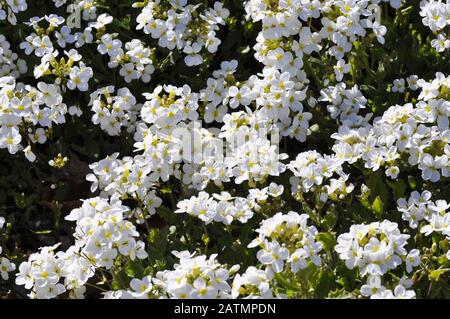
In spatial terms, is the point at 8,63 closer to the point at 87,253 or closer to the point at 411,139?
the point at 87,253

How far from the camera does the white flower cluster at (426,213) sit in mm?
4383

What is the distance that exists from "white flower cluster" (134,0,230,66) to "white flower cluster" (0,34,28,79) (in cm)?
82

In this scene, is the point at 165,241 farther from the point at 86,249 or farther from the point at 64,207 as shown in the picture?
the point at 64,207

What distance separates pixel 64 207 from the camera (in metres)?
5.59

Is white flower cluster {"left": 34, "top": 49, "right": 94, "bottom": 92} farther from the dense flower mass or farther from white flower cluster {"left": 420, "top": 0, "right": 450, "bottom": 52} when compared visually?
white flower cluster {"left": 420, "top": 0, "right": 450, "bottom": 52}

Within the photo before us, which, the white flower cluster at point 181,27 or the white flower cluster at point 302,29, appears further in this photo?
the white flower cluster at point 181,27

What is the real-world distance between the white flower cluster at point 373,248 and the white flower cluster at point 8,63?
8.54ft

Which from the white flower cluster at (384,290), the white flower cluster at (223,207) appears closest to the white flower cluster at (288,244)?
the white flower cluster at (384,290)

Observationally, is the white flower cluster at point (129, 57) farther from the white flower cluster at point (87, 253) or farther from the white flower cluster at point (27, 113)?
the white flower cluster at point (87, 253)

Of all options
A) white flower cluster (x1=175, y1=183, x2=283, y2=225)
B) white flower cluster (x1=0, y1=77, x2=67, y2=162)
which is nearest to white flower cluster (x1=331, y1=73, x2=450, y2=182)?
white flower cluster (x1=175, y1=183, x2=283, y2=225)

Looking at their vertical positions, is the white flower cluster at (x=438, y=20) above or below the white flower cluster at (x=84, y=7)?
above

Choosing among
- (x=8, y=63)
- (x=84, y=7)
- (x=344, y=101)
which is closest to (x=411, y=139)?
(x=344, y=101)

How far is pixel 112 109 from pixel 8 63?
84cm
